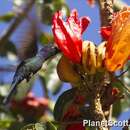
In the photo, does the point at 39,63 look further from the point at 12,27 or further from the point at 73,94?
the point at 12,27

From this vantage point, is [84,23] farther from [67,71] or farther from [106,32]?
[67,71]

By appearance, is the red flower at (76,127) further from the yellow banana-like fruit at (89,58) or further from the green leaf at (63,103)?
the yellow banana-like fruit at (89,58)

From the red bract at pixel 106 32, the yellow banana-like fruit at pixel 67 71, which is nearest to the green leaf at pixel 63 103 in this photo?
the yellow banana-like fruit at pixel 67 71

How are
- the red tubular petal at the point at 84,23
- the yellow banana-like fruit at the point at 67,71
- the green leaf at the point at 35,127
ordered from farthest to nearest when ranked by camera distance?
the red tubular petal at the point at 84,23, the yellow banana-like fruit at the point at 67,71, the green leaf at the point at 35,127

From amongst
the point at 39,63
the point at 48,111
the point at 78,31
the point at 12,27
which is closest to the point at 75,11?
the point at 78,31

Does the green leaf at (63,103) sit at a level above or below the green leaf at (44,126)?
above

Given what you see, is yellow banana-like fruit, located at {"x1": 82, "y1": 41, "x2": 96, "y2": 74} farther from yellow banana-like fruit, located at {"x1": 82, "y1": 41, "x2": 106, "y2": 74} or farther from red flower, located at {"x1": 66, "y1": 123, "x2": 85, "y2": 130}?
red flower, located at {"x1": 66, "y1": 123, "x2": 85, "y2": 130}
